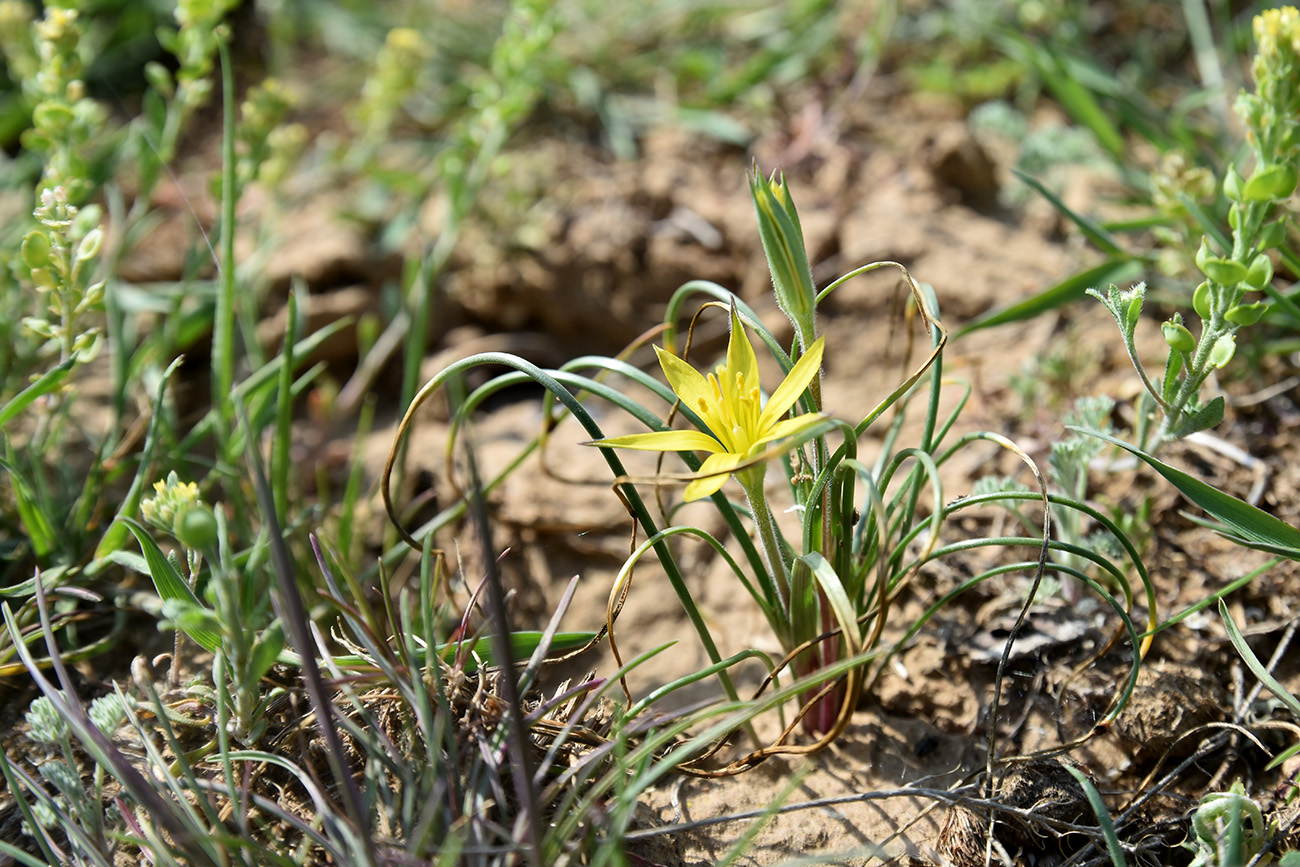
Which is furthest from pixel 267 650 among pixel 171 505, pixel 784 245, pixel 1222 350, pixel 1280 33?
pixel 1280 33

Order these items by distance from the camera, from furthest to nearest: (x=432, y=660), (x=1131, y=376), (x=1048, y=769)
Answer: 1. (x=1131, y=376)
2. (x=1048, y=769)
3. (x=432, y=660)

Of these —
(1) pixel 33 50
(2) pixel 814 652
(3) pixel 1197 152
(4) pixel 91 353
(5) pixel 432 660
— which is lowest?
(2) pixel 814 652

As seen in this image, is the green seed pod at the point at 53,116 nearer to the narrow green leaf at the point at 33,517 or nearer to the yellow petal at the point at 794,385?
the narrow green leaf at the point at 33,517

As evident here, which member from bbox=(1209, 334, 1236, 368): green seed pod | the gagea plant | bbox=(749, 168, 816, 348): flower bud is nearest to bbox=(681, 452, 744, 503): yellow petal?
the gagea plant

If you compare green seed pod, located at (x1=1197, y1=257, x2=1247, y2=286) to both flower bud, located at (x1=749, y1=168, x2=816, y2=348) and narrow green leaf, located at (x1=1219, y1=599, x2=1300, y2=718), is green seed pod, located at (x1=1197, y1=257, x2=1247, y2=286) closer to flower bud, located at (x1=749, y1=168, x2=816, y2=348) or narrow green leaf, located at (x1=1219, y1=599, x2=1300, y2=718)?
narrow green leaf, located at (x1=1219, y1=599, x2=1300, y2=718)

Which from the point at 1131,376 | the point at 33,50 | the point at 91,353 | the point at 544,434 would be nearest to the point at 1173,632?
the point at 1131,376

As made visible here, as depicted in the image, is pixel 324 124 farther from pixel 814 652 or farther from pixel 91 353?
pixel 814 652

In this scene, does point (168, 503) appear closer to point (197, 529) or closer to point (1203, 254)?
point (197, 529)
